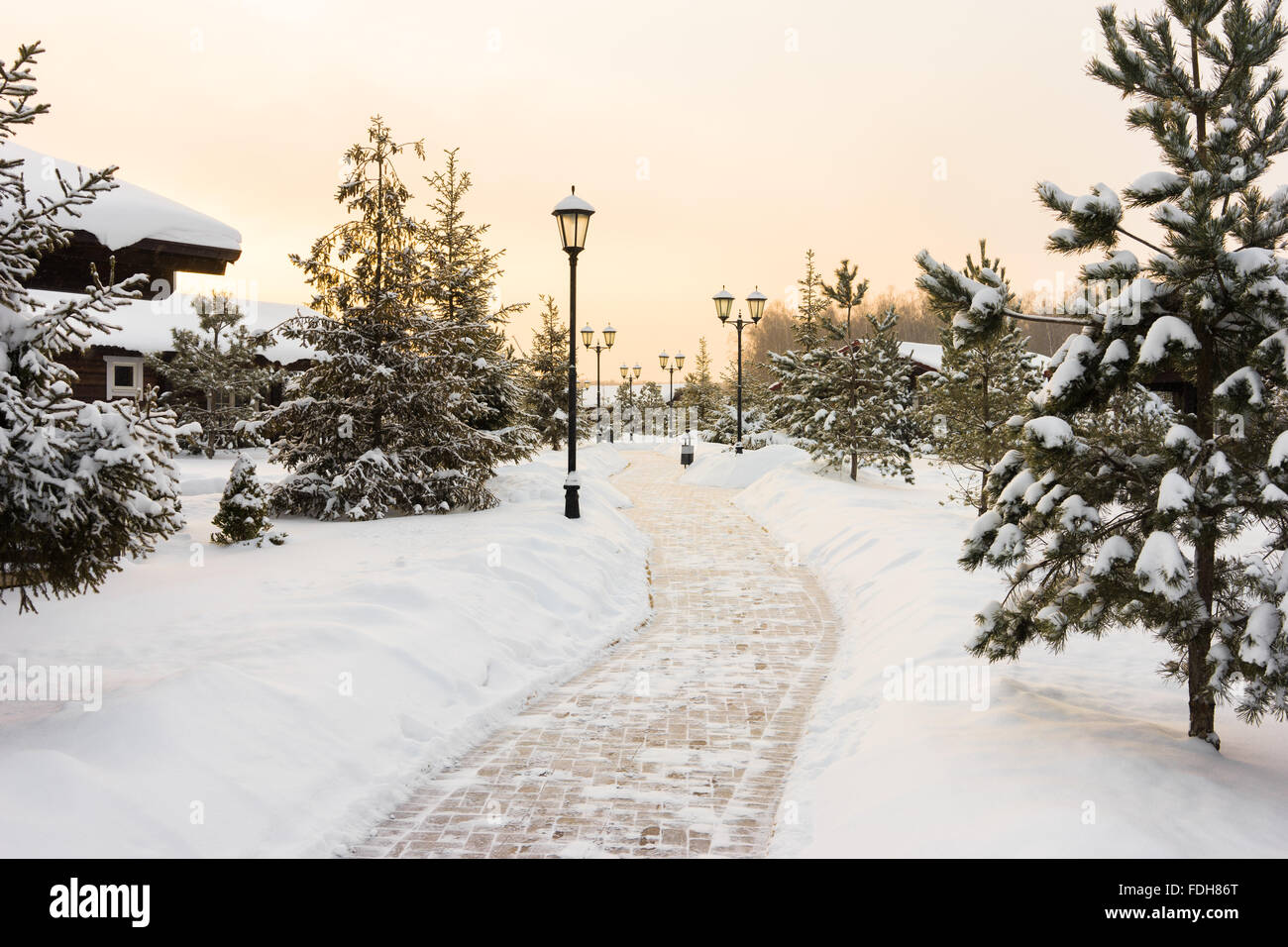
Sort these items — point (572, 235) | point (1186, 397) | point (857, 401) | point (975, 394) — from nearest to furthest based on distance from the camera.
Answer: point (1186, 397) → point (572, 235) → point (975, 394) → point (857, 401)

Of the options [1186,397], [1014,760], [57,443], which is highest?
[1186,397]

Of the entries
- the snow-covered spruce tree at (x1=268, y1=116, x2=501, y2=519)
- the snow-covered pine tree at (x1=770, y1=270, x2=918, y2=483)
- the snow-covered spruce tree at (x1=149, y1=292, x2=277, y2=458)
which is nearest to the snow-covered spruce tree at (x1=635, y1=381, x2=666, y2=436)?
the snow-covered spruce tree at (x1=149, y1=292, x2=277, y2=458)

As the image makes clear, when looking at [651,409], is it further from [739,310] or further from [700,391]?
[739,310]

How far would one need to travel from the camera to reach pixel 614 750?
6.19 m

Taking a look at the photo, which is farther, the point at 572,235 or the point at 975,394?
the point at 975,394

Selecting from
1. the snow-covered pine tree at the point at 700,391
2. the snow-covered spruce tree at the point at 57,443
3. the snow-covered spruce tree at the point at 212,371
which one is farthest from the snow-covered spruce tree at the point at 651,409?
the snow-covered spruce tree at the point at 57,443

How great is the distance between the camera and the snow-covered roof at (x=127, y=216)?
9086mm

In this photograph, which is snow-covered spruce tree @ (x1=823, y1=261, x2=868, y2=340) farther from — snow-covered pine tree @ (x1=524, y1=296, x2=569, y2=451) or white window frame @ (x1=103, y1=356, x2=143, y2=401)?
white window frame @ (x1=103, y1=356, x2=143, y2=401)

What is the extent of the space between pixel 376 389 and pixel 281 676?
9.33m

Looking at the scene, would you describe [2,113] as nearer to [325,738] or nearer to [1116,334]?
[325,738]

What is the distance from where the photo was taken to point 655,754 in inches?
241

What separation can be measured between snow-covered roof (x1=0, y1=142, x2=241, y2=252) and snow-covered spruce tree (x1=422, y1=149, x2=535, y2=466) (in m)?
5.48

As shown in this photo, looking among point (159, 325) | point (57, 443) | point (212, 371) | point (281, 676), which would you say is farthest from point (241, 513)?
point (159, 325)
